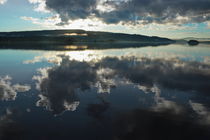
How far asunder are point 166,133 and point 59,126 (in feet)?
17.4

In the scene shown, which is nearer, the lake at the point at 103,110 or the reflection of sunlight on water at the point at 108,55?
the lake at the point at 103,110

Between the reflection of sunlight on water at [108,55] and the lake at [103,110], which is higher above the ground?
the reflection of sunlight on water at [108,55]

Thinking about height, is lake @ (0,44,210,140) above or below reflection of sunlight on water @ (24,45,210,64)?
below

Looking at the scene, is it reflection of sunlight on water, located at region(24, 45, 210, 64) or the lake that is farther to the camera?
reflection of sunlight on water, located at region(24, 45, 210, 64)

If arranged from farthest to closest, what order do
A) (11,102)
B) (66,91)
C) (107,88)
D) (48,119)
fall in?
(107,88)
(66,91)
(11,102)
(48,119)

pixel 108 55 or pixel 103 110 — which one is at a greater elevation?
pixel 108 55

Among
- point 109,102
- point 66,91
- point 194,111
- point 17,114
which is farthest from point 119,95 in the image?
point 17,114

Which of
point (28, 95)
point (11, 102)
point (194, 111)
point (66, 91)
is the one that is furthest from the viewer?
point (66, 91)

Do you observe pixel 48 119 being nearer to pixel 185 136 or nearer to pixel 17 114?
pixel 17 114

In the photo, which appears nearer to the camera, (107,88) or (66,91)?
(66,91)

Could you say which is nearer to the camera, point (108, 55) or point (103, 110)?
point (103, 110)

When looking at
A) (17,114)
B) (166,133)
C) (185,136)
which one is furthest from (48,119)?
(185,136)

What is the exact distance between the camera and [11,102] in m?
11.9

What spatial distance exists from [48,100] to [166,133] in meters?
8.25
